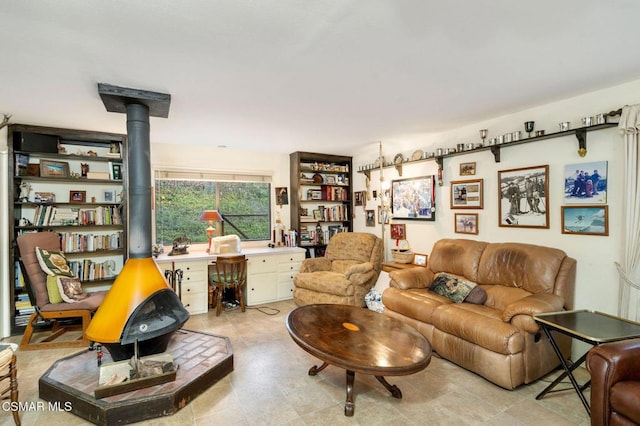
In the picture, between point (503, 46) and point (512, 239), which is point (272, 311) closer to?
point (512, 239)

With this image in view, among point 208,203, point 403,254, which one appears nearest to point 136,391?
point 208,203

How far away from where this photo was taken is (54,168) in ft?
12.0

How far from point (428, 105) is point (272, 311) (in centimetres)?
321

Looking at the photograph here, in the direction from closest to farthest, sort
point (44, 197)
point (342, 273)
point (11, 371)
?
point (11, 371) → point (44, 197) → point (342, 273)

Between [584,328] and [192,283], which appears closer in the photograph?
[584,328]

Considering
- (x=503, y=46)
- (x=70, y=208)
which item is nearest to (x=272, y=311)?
(x=70, y=208)

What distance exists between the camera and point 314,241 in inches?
213

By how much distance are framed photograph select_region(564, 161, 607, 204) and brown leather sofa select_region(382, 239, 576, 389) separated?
1.70ft

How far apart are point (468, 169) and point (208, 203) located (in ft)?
12.4

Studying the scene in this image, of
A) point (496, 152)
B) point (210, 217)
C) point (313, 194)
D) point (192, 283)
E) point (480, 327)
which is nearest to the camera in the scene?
point (480, 327)

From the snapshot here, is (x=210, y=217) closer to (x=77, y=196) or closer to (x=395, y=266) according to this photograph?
(x=77, y=196)

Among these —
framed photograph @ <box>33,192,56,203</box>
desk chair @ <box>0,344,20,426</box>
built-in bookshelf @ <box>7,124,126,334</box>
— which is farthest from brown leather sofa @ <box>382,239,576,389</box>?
framed photograph @ <box>33,192,56,203</box>

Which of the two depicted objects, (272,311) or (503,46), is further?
(272,311)

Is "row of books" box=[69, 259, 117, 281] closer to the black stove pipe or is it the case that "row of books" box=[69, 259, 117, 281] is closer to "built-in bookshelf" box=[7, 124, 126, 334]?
"built-in bookshelf" box=[7, 124, 126, 334]
